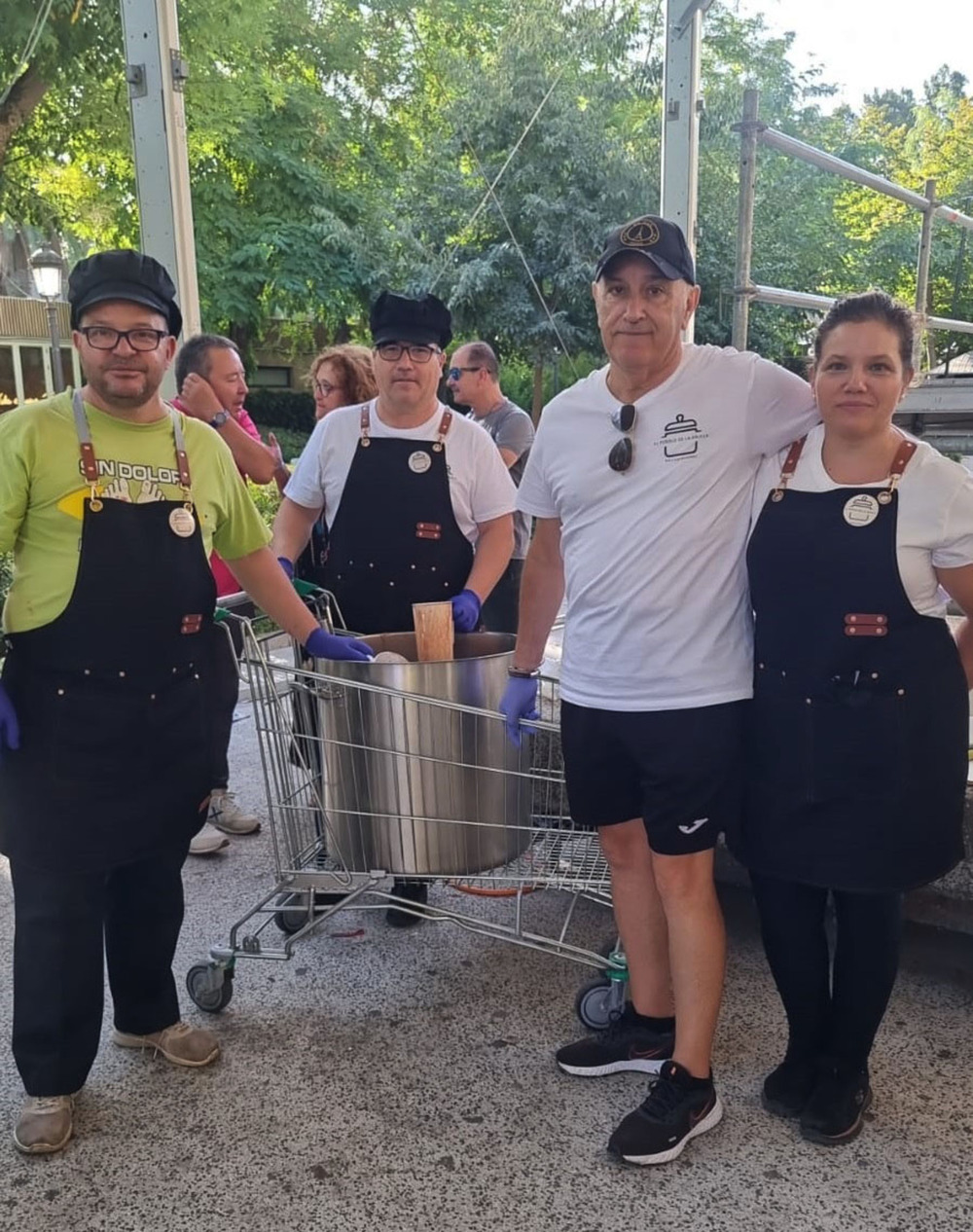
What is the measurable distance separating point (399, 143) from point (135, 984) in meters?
16.9

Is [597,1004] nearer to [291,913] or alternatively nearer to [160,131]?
[291,913]

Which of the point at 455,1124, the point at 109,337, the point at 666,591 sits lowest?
the point at 455,1124

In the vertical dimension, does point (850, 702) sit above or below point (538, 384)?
below

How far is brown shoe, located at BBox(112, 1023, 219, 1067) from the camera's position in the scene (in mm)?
2479

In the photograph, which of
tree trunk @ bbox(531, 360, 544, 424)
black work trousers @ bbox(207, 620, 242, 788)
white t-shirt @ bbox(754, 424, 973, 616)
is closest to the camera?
white t-shirt @ bbox(754, 424, 973, 616)

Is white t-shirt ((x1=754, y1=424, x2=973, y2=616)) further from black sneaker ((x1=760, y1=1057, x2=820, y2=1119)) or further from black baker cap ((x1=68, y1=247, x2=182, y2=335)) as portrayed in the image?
black baker cap ((x1=68, y1=247, x2=182, y2=335))

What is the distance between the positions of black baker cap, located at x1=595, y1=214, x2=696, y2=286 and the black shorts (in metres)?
0.89

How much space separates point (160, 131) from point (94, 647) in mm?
3103

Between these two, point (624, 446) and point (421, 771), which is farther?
point (421, 771)

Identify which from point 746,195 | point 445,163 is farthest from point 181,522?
point 445,163

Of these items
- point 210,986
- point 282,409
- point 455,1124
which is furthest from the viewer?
point 282,409

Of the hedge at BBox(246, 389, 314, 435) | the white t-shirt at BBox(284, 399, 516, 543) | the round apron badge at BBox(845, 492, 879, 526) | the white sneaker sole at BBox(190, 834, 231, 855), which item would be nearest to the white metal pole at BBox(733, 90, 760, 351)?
the white t-shirt at BBox(284, 399, 516, 543)

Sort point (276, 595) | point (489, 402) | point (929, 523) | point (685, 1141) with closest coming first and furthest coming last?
point (929, 523) < point (685, 1141) < point (276, 595) < point (489, 402)

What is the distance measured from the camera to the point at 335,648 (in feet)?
8.14
